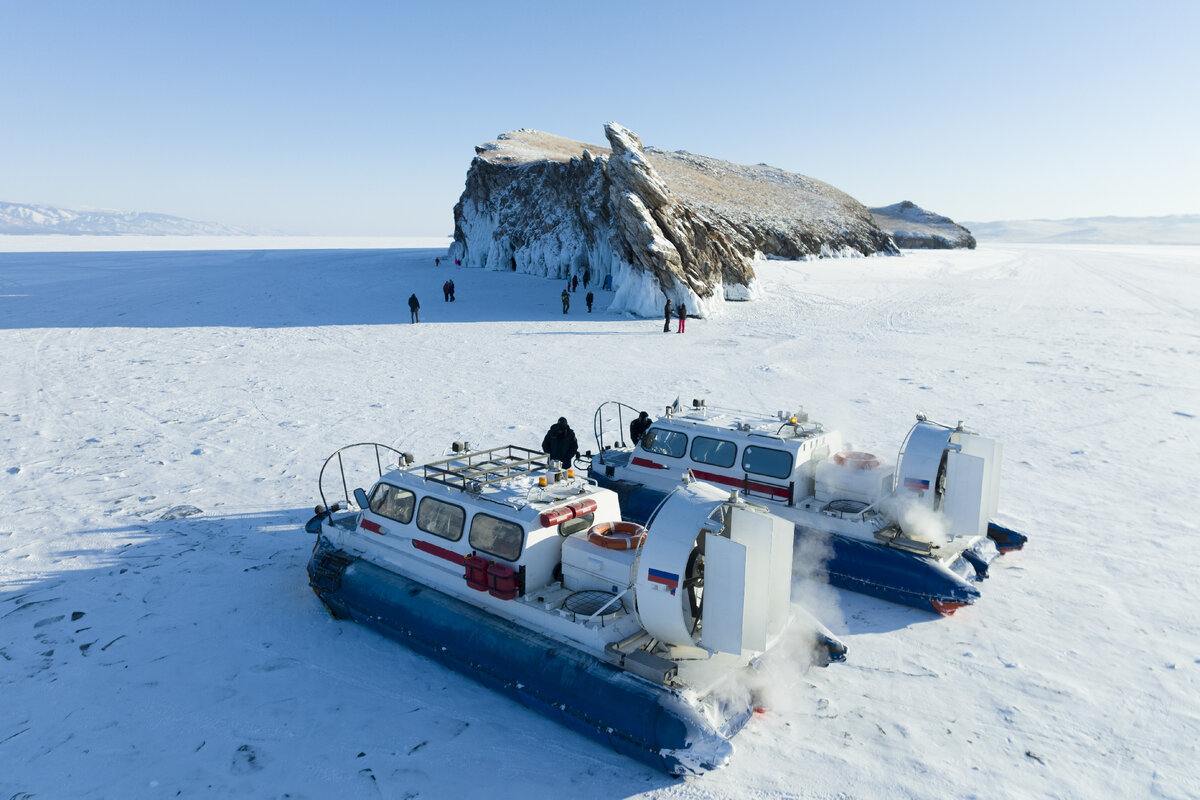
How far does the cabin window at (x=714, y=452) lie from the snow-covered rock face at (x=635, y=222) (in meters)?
18.9

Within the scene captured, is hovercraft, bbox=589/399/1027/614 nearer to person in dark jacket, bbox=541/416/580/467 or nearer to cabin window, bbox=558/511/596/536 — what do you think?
person in dark jacket, bbox=541/416/580/467

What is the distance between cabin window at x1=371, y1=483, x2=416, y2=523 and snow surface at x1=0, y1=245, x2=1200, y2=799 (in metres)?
1.32

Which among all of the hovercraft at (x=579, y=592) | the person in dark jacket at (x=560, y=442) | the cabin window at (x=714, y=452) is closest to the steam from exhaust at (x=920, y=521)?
the cabin window at (x=714, y=452)

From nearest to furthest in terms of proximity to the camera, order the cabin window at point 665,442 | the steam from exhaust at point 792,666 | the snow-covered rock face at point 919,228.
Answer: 1. the steam from exhaust at point 792,666
2. the cabin window at point 665,442
3. the snow-covered rock face at point 919,228

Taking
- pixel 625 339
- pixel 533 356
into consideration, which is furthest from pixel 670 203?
pixel 533 356

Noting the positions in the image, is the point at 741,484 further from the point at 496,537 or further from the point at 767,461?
the point at 496,537

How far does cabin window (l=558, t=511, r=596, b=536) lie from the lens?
6574mm

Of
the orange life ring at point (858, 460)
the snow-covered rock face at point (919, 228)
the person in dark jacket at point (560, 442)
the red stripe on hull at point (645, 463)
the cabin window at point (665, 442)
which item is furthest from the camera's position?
the snow-covered rock face at point (919, 228)

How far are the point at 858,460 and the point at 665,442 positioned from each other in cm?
274

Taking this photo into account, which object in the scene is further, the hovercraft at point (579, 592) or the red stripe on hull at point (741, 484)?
the red stripe on hull at point (741, 484)

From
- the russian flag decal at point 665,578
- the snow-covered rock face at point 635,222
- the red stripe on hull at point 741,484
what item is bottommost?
the red stripe on hull at point 741,484

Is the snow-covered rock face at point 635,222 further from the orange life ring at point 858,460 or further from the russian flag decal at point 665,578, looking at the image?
the russian flag decal at point 665,578

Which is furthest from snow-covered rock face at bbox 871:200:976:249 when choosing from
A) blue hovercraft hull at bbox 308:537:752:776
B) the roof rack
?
blue hovercraft hull at bbox 308:537:752:776

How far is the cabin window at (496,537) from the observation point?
637 centimetres
